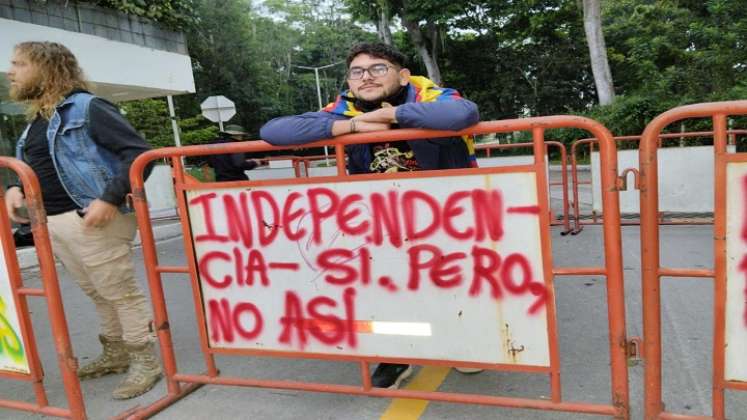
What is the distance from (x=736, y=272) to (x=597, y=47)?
660 inches

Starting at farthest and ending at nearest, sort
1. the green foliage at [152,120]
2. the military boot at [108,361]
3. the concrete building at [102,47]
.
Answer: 1. the green foliage at [152,120]
2. the concrete building at [102,47]
3. the military boot at [108,361]

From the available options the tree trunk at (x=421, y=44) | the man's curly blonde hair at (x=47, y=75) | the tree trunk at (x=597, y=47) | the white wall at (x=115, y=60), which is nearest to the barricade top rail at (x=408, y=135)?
the man's curly blonde hair at (x=47, y=75)

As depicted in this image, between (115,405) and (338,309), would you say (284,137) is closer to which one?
(338,309)

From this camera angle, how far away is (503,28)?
89.6ft

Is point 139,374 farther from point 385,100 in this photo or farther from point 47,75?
point 385,100

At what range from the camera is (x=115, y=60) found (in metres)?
9.14

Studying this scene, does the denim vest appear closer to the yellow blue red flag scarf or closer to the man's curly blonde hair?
the man's curly blonde hair

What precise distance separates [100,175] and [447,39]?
88.7 feet

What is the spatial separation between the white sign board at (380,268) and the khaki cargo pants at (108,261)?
550 millimetres

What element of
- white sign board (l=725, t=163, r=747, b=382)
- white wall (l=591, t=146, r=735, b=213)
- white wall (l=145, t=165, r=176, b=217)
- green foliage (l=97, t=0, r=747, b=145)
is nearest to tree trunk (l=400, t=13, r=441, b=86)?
green foliage (l=97, t=0, r=747, b=145)

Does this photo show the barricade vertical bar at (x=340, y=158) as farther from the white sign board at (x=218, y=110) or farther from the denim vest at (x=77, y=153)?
the white sign board at (x=218, y=110)

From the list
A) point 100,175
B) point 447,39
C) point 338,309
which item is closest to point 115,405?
point 100,175

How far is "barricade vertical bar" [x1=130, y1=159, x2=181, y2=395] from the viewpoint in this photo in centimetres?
281

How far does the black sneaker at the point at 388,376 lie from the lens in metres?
2.82
